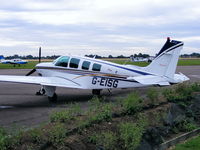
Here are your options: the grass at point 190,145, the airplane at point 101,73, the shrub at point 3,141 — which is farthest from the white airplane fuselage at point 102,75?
the shrub at point 3,141

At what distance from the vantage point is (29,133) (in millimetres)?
5320

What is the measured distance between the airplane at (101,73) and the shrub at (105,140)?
→ 6.83 meters

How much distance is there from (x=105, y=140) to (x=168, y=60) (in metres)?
8.56

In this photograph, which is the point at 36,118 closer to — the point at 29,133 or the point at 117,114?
the point at 117,114

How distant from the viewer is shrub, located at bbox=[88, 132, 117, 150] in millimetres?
5277

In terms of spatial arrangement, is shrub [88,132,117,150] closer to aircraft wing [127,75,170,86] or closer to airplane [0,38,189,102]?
aircraft wing [127,75,170,86]

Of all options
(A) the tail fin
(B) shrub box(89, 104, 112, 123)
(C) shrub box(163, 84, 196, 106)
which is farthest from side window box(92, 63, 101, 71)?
(B) shrub box(89, 104, 112, 123)

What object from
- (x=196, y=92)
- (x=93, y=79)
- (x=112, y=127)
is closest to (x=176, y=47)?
(x=196, y=92)

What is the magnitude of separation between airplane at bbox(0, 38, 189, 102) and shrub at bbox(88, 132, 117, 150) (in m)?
6.83

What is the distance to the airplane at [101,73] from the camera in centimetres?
1259

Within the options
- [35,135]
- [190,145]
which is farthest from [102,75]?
[35,135]

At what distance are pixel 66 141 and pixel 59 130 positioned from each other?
0.90 feet

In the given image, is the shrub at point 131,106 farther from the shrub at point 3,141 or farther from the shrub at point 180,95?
the shrub at point 3,141

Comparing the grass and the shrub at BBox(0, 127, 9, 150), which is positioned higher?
the shrub at BBox(0, 127, 9, 150)
